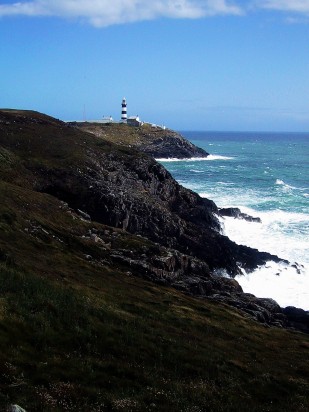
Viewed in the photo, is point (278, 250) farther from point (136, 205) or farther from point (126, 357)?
point (126, 357)

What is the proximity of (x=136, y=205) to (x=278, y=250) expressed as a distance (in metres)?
23.5

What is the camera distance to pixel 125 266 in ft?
156

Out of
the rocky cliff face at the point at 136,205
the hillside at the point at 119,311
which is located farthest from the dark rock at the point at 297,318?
the hillside at the point at 119,311

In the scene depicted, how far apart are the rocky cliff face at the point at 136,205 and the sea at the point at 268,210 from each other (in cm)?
385

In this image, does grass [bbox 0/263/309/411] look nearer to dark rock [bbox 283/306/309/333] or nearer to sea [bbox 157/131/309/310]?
dark rock [bbox 283/306/309/333]

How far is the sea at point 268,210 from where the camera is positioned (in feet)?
204

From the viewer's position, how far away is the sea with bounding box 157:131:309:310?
62.2 meters

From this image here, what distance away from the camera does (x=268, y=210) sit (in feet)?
333

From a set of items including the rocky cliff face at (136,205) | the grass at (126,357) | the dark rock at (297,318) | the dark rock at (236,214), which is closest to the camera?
the grass at (126,357)

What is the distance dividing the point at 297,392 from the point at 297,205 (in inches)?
3380

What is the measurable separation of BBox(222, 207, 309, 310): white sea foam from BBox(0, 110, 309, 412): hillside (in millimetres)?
3706

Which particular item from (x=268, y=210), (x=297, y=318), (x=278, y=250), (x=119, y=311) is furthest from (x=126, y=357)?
(x=268, y=210)

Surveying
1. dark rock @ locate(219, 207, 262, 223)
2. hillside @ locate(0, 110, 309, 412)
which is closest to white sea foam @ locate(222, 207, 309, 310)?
dark rock @ locate(219, 207, 262, 223)

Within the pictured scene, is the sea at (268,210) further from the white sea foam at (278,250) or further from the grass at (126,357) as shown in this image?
the grass at (126,357)
